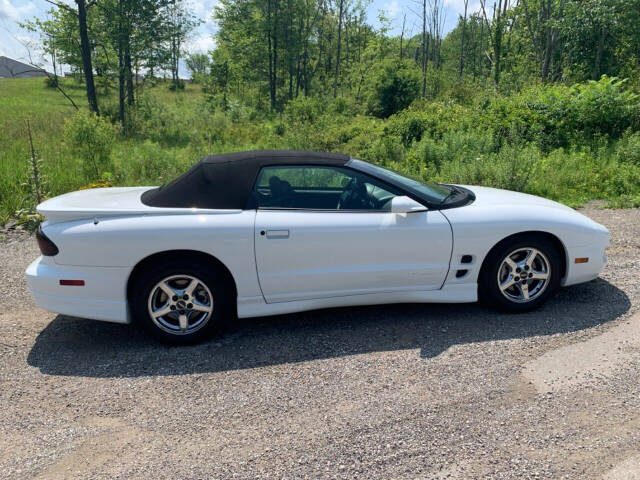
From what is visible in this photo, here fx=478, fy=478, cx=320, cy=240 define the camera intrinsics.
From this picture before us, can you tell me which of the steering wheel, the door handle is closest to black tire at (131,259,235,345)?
the door handle

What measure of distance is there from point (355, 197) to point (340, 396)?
1631mm

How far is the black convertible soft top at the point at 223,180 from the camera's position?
147 inches

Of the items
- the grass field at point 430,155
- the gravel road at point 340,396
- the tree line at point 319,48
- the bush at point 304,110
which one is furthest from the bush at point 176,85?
the gravel road at point 340,396

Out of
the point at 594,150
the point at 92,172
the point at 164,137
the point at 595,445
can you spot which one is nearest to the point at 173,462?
the point at 595,445

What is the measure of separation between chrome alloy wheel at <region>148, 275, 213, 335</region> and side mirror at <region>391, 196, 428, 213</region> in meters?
1.56

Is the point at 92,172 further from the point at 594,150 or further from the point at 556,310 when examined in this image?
the point at 594,150

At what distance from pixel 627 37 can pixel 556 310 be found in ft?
59.1

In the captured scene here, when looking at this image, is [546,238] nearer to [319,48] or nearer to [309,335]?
[309,335]

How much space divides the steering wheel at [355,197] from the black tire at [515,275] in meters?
1.11

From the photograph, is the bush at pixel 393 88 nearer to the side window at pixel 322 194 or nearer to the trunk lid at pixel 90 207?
the side window at pixel 322 194

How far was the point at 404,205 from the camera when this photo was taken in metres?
3.70

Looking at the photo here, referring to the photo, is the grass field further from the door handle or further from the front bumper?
the door handle

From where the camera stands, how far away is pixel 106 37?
941 inches

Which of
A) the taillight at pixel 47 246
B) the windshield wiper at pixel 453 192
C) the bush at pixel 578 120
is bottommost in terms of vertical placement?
A: the taillight at pixel 47 246
